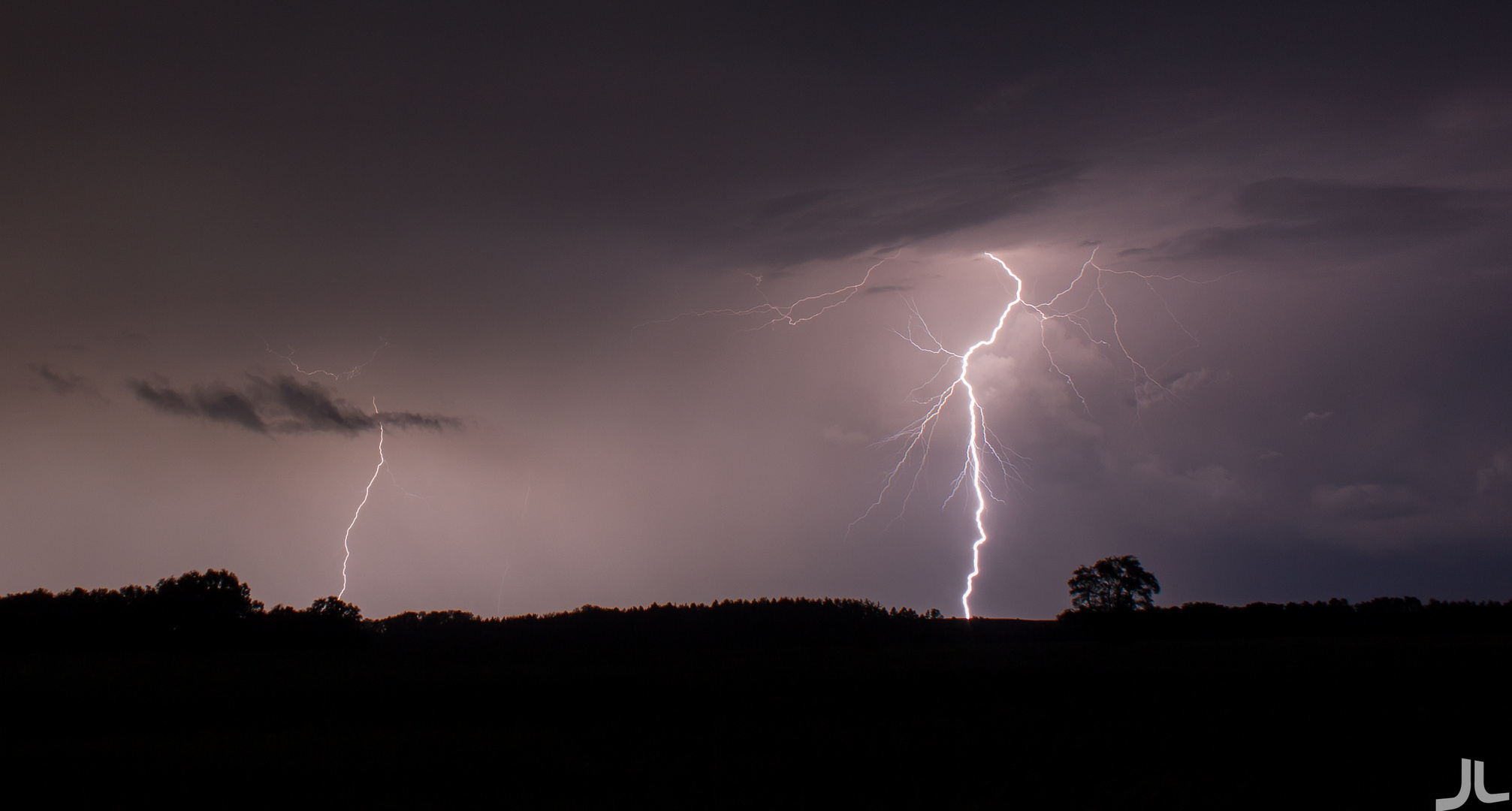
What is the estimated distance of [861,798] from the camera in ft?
32.4

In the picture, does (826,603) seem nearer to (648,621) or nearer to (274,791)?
(648,621)

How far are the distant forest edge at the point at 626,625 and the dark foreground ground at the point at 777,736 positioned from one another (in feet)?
105

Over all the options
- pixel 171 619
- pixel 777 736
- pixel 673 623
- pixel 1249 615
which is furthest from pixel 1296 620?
pixel 171 619

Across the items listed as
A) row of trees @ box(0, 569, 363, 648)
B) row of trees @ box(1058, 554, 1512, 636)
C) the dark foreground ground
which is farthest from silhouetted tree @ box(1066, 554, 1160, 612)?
row of trees @ box(0, 569, 363, 648)

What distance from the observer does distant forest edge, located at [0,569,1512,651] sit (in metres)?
54.5

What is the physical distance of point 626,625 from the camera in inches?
3157

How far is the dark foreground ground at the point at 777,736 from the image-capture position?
10.2 metres

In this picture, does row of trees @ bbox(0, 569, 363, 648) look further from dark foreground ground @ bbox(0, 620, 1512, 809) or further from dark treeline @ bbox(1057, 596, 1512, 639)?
dark treeline @ bbox(1057, 596, 1512, 639)

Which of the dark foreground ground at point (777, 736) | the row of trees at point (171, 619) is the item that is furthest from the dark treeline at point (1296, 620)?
the row of trees at point (171, 619)

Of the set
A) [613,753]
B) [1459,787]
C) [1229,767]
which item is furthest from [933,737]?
[1459,787]

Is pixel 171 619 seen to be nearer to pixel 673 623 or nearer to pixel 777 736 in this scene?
pixel 673 623

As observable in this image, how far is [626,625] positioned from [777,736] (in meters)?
68.9

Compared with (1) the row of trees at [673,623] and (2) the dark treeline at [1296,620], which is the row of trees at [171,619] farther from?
(2) the dark treeline at [1296,620]

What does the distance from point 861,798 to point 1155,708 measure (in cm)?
1075
